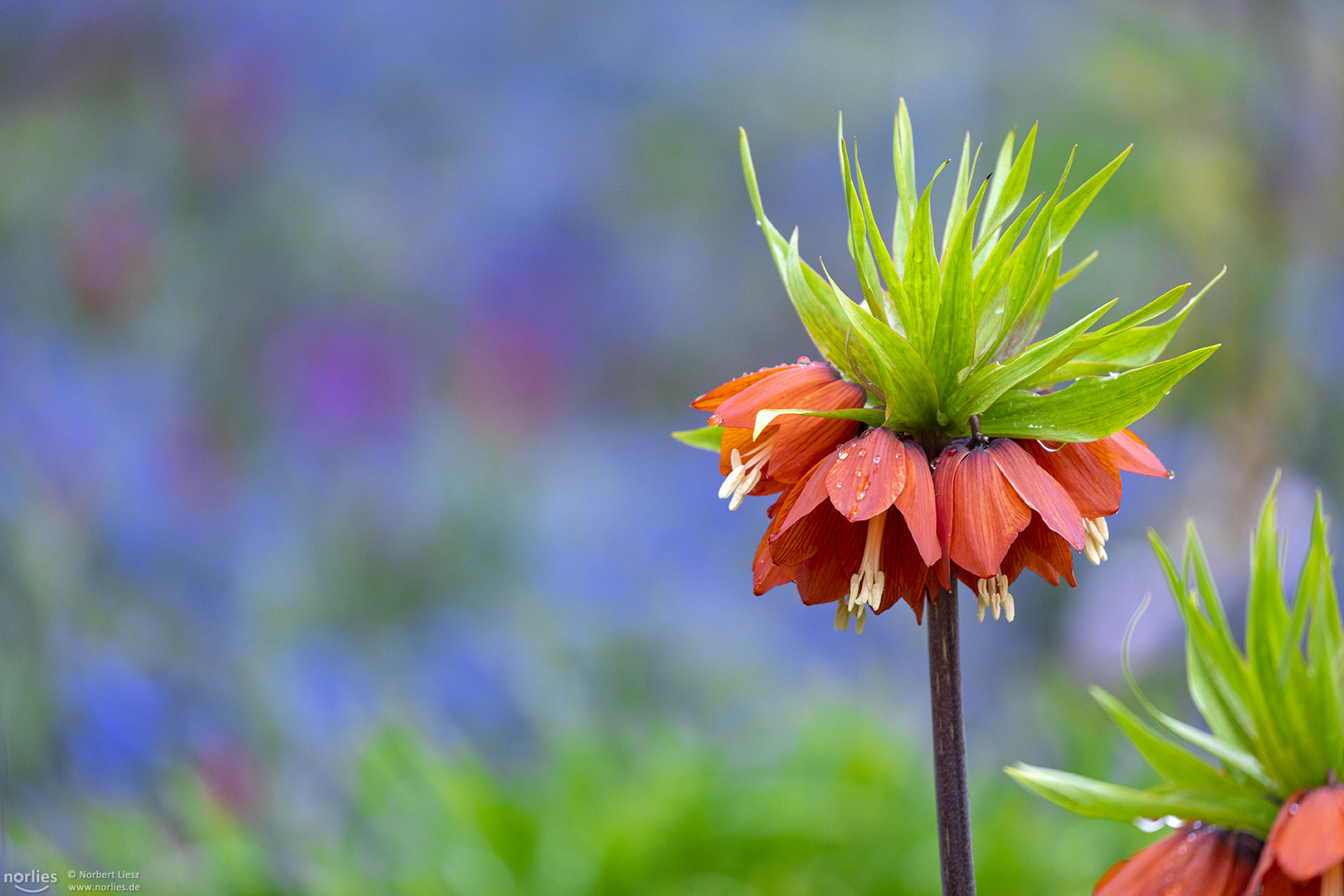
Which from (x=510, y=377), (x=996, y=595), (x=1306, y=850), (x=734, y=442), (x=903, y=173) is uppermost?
(x=510, y=377)

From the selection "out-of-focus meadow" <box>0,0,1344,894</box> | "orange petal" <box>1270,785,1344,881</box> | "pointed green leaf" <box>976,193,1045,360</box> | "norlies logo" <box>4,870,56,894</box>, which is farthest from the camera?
"out-of-focus meadow" <box>0,0,1344,894</box>

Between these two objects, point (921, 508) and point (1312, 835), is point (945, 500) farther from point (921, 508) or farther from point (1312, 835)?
point (1312, 835)

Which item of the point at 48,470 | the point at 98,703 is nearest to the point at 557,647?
the point at 98,703

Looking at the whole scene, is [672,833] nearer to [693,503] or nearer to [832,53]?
[693,503]

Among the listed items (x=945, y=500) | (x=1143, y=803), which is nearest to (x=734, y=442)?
(x=945, y=500)

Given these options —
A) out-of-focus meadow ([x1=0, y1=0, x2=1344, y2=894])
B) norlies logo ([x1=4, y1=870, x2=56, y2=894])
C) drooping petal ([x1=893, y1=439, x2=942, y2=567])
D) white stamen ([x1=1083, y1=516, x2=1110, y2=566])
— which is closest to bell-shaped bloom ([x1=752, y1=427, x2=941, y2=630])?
drooping petal ([x1=893, y1=439, x2=942, y2=567])

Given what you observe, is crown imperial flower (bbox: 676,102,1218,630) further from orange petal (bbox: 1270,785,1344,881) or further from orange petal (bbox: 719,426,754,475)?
orange petal (bbox: 1270,785,1344,881)
